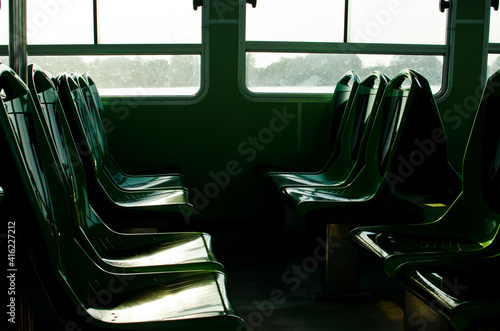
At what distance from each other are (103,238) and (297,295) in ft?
4.38

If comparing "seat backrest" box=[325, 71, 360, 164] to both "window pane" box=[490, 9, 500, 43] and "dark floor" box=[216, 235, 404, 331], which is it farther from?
"window pane" box=[490, 9, 500, 43]

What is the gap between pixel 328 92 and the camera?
4.21m

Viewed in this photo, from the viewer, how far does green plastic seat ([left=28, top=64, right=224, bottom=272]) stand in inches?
65.5

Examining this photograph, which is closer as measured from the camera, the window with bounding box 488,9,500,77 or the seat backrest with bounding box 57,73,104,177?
the seat backrest with bounding box 57,73,104,177

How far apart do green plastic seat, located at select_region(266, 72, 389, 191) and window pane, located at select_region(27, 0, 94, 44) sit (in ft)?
5.42

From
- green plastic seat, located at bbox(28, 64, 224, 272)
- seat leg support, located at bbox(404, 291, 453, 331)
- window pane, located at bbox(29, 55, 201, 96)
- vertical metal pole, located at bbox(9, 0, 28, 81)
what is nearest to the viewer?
green plastic seat, located at bbox(28, 64, 224, 272)

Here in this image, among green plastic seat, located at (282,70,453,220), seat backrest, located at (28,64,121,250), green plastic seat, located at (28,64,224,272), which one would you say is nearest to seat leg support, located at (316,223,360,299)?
green plastic seat, located at (282,70,453,220)

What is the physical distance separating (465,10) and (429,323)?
119 inches

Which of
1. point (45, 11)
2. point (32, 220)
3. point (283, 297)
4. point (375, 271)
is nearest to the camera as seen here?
point (32, 220)

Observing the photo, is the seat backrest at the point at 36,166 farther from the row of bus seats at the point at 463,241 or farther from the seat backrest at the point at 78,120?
the row of bus seats at the point at 463,241

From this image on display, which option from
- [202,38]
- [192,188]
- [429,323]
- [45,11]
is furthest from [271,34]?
[429,323]

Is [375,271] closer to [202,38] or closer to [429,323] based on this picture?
[429,323]

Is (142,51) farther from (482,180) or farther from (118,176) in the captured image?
(482,180)

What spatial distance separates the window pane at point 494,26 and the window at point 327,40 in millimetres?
362
